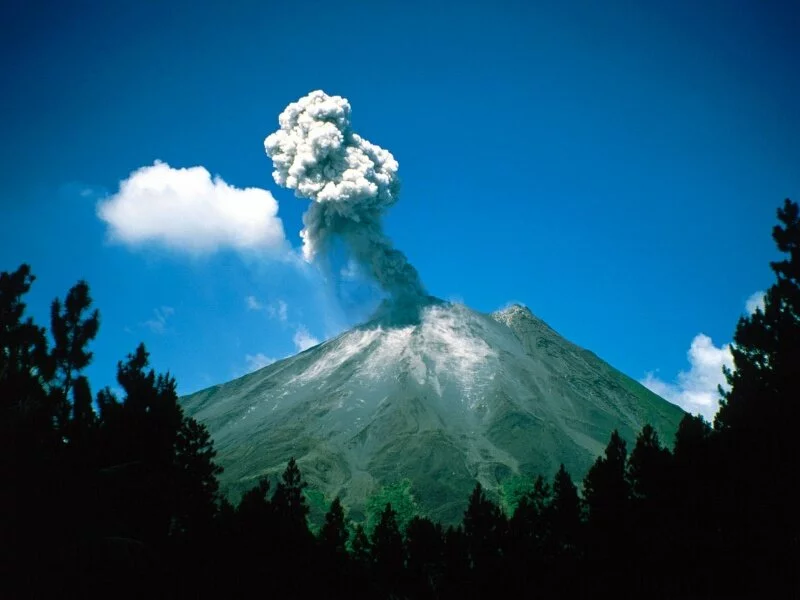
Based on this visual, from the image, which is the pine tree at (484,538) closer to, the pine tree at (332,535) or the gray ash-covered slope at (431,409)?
the pine tree at (332,535)

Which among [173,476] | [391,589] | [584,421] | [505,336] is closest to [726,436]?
[391,589]

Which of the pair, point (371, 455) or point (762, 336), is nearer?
point (762, 336)

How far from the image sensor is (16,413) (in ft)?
34.7

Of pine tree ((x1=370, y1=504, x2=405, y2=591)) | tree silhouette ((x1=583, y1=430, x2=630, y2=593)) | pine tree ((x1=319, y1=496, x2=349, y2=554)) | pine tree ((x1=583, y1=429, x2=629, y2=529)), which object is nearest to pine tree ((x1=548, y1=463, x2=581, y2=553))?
tree silhouette ((x1=583, y1=430, x2=630, y2=593))

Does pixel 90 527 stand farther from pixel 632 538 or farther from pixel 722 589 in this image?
pixel 632 538

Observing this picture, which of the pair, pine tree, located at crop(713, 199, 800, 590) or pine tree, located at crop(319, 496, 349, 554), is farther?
pine tree, located at crop(319, 496, 349, 554)

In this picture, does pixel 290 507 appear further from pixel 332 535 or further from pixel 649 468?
pixel 649 468

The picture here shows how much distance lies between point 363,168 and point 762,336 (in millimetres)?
89464

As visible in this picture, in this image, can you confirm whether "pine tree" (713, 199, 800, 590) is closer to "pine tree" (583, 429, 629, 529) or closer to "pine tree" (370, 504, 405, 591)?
"pine tree" (583, 429, 629, 529)

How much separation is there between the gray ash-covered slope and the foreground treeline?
6867 cm

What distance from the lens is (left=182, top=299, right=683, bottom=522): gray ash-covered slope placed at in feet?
347

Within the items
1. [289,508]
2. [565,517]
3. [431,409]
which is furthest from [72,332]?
[431,409]

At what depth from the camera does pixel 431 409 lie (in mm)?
129625

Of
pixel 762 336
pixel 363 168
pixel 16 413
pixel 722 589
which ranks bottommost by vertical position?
pixel 722 589
